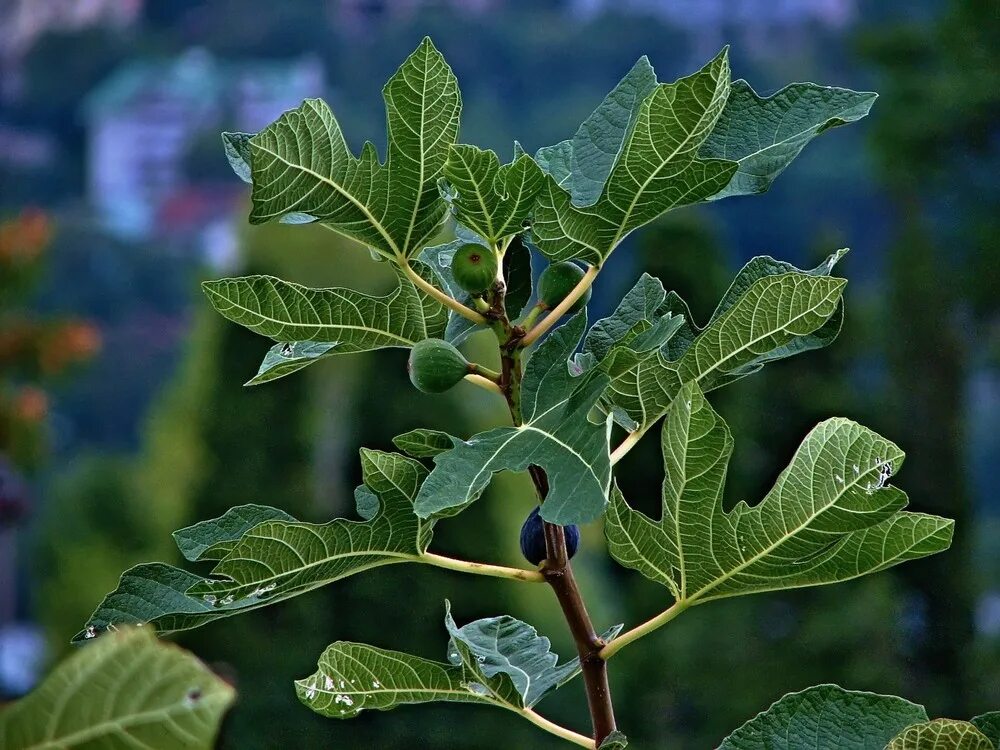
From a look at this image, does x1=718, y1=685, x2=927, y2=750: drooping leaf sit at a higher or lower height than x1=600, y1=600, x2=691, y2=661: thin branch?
lower

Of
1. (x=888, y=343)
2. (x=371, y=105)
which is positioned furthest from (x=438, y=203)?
(x=371, y=105)

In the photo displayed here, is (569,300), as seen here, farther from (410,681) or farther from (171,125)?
(171,125)

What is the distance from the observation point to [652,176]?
442mm

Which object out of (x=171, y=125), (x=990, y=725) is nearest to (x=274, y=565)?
(x=990, y=725)

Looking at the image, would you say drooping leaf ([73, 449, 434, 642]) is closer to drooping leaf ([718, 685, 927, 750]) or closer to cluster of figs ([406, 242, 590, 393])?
cluster of figs ([406, 242, 590, 393])

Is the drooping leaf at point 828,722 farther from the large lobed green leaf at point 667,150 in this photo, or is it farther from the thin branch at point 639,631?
the large lobed green leaf at point 667,150

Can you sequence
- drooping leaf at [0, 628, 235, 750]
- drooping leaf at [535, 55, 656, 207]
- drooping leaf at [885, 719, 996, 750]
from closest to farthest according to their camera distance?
drooping leaf at [0, 628, 235, 750] < drooping leaf at [885, 719, 996, 750] < drooping leaf at [535, 55, 656, 207]

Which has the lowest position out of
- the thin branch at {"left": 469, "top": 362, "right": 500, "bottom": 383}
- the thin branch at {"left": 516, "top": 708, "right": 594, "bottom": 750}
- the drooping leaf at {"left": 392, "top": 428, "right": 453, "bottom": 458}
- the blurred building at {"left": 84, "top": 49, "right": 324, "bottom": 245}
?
the blurred building at {"left": 84, "top": 49, "right": 324, "bottom": 245}

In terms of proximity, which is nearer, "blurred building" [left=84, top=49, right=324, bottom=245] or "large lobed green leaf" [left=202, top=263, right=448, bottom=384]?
"large lobed green leaf" [left=202, top=263, right=448, bottom=384]

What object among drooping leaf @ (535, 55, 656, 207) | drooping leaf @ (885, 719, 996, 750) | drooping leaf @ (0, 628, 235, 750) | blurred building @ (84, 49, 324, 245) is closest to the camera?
drooping leaf @ (0, 628, 235, 750)

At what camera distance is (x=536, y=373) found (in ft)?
1.44

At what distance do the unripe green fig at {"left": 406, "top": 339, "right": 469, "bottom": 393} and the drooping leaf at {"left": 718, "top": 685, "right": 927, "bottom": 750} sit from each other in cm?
18

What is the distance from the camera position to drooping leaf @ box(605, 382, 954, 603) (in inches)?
17.0

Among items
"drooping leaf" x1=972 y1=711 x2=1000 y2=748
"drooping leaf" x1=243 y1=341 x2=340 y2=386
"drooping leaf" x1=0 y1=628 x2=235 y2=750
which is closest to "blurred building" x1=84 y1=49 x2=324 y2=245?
"drooping leaf" x1=243 y1=341 x2=340 y2=386
